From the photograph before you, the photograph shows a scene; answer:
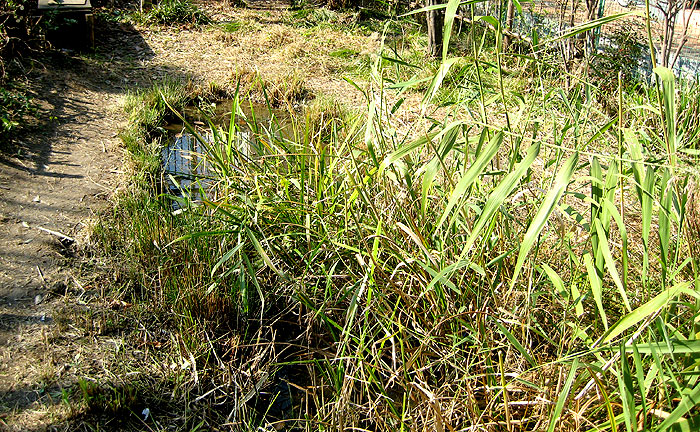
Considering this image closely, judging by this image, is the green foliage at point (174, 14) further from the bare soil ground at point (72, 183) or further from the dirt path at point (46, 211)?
the dirt path at point (46, 211)

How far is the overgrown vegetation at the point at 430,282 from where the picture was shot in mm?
2000

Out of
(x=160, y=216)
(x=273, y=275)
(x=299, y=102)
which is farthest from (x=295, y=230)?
(x=299, y=102)

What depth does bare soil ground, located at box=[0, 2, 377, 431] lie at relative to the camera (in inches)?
110

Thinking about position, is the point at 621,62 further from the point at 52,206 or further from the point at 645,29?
the point at 52,206

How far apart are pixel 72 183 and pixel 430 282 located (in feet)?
9.64

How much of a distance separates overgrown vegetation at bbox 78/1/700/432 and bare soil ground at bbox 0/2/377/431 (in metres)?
0.32

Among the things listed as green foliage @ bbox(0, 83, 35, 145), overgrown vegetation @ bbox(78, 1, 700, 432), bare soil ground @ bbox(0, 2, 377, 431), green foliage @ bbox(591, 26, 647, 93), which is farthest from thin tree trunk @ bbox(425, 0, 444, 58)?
green foliage @ bbox(0, 83, 35, 145)

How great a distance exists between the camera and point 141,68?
266 inches

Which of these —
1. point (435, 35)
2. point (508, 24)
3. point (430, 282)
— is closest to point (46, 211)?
point (430, 282)

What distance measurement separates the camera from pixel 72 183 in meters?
4.33

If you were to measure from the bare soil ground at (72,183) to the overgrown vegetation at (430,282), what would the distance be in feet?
1.04

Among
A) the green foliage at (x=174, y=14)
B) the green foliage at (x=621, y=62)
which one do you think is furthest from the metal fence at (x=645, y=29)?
the green foliage at (x=174, y=14)

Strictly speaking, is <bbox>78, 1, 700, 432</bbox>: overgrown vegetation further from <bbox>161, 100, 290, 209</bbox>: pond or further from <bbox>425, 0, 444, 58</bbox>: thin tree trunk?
<bbox>425, 0, 444, 58</bbox>: thin tree trunk

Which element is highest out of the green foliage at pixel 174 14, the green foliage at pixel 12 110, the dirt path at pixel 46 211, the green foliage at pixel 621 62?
the green foliage at pixel 174 14
